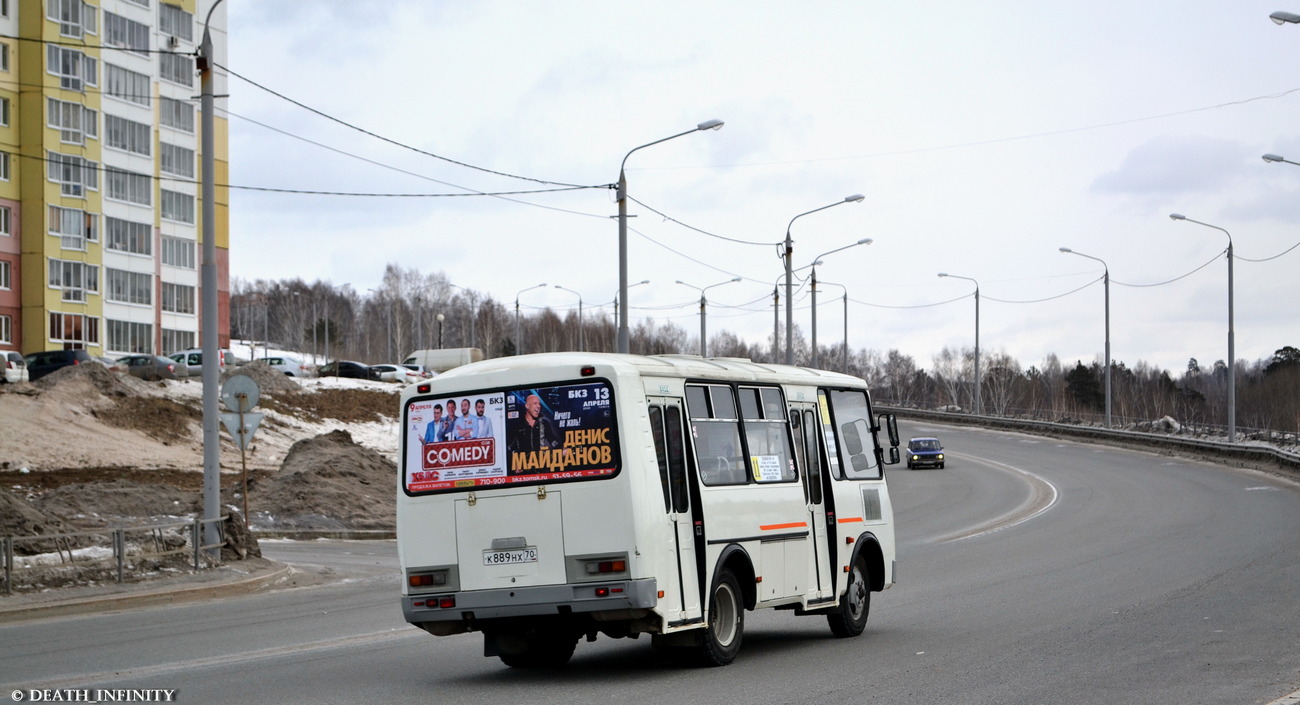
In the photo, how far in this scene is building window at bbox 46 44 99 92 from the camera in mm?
73562

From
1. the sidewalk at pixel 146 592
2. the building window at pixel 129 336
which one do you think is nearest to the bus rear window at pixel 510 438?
the sidewalk at pixel 146 592

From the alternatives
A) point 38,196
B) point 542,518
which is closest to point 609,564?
point 542,518

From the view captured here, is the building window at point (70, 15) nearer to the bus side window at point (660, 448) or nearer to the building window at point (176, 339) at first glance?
the building window at point (176, 339)

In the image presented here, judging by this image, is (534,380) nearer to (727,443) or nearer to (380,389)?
(727,443)

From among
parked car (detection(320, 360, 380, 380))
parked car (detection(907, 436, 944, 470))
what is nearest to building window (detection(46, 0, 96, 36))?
parked car (detection(320, 360, 380, 380))

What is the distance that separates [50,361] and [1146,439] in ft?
166

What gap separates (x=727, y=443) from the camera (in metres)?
12.5

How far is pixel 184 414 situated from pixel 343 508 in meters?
18.7

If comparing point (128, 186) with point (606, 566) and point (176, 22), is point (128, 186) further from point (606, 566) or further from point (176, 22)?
point (606, 566)

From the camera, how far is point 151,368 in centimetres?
5778

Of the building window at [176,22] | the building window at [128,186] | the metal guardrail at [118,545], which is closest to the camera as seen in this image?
the metal guardrail at [118,545]

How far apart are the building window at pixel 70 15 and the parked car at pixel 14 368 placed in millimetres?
21597

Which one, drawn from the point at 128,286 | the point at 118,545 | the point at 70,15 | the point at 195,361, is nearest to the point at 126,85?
the point at 70,15

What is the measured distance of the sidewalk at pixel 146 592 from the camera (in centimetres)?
1717
